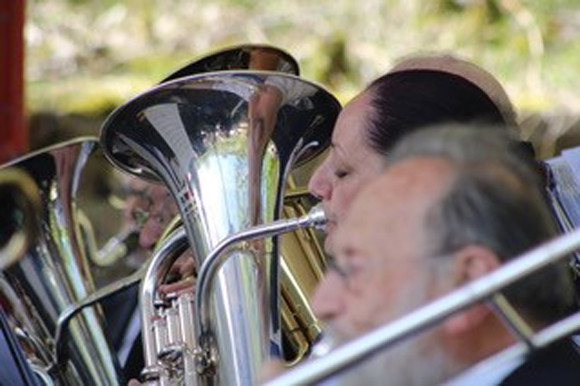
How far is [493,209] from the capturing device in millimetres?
1309

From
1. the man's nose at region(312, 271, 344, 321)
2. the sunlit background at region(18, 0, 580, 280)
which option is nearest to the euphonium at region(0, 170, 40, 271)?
the man's nose at region(312, 271, 344, 321)

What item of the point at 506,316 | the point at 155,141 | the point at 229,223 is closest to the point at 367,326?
the point at 506,316

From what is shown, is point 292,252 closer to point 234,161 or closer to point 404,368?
point 234,161

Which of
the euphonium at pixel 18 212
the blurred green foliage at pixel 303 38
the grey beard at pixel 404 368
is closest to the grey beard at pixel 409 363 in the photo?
the grey beard at pixel 404 368

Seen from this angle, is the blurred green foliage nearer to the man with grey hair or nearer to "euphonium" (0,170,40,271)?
"euphonium" (0,170,40,271)

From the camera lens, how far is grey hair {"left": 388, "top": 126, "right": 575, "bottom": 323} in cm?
130

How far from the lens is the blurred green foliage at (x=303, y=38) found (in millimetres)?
6043

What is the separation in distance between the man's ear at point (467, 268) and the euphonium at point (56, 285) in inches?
50.9

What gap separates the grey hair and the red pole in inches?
99.6

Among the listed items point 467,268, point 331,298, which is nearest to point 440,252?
point 467,268

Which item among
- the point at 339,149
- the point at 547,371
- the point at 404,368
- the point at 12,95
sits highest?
the point at 12,95

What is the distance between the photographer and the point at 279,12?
6.41 meters

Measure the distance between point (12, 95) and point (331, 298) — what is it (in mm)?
2644

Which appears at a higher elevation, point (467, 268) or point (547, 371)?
point (467, 268)
